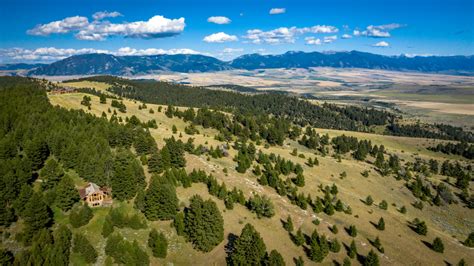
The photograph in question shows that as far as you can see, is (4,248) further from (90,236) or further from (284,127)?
(284,127)

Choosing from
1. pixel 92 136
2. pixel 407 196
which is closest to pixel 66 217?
pixel 92 136

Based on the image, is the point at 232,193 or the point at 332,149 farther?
the point at 332,149

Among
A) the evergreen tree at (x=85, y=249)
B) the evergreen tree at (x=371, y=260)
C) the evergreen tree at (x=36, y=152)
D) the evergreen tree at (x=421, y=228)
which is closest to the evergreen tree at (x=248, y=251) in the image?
the evergreen tree at (x=371, y=260)

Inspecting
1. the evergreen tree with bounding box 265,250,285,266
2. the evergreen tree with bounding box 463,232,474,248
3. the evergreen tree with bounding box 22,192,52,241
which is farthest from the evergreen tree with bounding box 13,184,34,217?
the evergreen tree with bounding box 463,232,474,248

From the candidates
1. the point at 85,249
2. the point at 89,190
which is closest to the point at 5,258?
the point at 85,249

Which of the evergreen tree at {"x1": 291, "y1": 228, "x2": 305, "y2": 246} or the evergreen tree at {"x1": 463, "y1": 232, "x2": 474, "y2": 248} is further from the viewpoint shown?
the evergreen tree at {"x1": 463, "y1": 232, "x2": 474, "y2": 248}

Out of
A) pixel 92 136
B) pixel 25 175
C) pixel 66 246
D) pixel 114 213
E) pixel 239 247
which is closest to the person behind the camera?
pixel 66 246

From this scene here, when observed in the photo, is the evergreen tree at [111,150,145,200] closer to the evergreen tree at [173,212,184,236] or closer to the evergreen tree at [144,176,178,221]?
the evergreen tree at [144,176,178,221]
